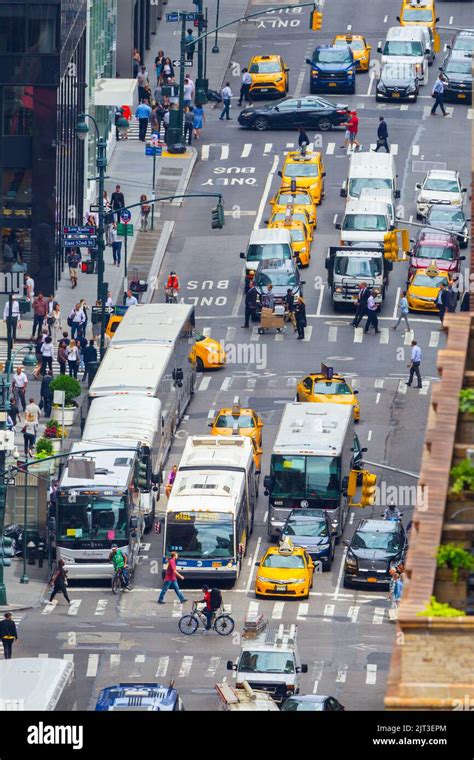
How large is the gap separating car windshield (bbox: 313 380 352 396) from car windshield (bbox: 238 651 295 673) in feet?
70.5

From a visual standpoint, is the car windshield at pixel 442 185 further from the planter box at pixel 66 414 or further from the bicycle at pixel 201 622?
the bicycle at pixel 201 622

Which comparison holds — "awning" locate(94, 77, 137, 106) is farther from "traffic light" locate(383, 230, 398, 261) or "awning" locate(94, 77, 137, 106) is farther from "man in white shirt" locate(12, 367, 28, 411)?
"man in white shirt" locate(12, 367, 28, 411)

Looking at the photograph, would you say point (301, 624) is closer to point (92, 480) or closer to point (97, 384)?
point (92, 480)

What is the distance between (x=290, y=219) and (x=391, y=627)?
31.3 m

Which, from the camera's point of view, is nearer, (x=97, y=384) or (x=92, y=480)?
(x=92, y=480)

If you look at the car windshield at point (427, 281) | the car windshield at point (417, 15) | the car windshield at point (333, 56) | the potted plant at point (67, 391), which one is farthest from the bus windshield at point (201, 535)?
the car windshield at point (417, 15)

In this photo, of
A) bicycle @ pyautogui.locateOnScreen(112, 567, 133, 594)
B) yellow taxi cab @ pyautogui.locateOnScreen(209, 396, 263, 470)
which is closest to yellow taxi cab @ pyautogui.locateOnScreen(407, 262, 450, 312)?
yellow taxi cab @ pyautogui.locateOnScreen(209, 396, 263, 470)

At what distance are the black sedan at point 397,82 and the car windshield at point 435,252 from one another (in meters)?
22.1

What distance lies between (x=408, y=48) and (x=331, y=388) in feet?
121

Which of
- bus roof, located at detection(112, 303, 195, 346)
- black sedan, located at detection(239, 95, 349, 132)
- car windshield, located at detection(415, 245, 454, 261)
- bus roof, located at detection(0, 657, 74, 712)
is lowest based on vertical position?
bus roof, located at detection(0, 657, 74, 712)

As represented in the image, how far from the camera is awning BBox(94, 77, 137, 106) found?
100438mm

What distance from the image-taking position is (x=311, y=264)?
93.1 meters

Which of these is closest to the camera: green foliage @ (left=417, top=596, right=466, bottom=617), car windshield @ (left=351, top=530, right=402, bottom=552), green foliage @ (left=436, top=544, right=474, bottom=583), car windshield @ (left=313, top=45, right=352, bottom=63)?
green foliage @ (left=417, top=596, right=466, bottom=617)
